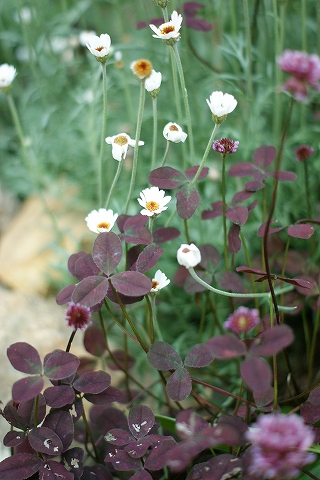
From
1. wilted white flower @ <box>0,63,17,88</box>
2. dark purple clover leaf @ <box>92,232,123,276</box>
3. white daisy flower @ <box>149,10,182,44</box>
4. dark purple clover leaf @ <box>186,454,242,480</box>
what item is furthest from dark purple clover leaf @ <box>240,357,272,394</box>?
wilted white flower @ <box>0,63,17,88</box>

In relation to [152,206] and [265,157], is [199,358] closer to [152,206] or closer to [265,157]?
[152,206]

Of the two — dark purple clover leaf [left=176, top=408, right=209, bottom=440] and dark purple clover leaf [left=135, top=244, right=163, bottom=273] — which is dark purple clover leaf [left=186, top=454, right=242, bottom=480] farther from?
dark purple clover leaf [left=135, top=244, right=163, bottom=273]

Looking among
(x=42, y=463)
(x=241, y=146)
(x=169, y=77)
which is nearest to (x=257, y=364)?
(x=42, y=463)

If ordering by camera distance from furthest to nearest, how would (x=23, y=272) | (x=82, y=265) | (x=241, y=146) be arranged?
(x=23, y=272) → (x=241, y=146) → (x=82, y=265)

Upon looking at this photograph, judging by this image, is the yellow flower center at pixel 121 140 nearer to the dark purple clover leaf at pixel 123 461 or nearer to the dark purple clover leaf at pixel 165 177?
the dark purple clover leaf at pixel 165 177

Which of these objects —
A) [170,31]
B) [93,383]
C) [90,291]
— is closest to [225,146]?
[170,31]

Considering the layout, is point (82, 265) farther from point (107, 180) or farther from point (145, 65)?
point (107, 180)
